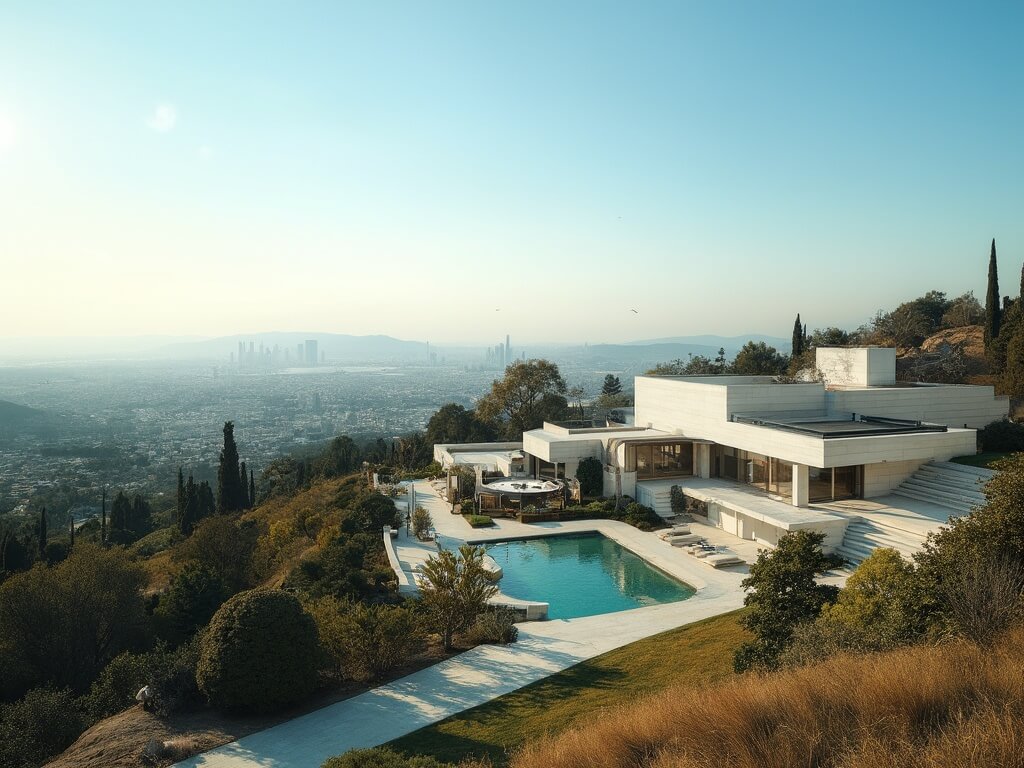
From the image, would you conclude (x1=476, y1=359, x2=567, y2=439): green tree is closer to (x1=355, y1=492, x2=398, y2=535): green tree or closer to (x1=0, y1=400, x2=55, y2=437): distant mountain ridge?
(x1=355, y1=492, x2=398, y2=535): green tree

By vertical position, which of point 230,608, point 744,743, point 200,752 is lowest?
point 200,752

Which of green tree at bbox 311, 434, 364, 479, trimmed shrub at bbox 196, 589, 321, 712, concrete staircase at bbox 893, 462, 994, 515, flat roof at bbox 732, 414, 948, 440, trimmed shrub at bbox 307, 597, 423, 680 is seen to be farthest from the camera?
green tree at bbox 311, 434, 364, 479

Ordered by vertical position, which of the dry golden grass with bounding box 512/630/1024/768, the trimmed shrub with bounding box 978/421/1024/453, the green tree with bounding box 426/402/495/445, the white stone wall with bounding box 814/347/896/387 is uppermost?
the white stone wall with bounding box 814/347/896/387

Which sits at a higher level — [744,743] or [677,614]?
[744,743]

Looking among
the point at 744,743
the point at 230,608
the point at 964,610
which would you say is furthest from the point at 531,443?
the point at 744,743

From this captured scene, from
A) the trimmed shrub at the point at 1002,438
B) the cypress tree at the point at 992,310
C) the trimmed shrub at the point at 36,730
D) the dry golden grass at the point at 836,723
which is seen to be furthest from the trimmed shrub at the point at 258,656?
the cypress tree at the point at 992,310

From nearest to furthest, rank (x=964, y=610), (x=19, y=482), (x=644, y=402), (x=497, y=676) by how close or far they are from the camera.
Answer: (x=964, y=610)
(x=497, y=676)
(x=644, y=402)
(x=19, y=482)

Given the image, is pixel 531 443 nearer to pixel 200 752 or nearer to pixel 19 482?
pixel 200 752

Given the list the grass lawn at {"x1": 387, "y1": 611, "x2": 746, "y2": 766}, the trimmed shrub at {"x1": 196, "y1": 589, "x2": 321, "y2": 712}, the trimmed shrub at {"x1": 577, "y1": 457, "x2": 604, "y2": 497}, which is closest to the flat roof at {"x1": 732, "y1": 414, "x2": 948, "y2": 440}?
the trimmed shrub at {"x1": 577, "y1": 457, "x2": 604, "y2": 497}
